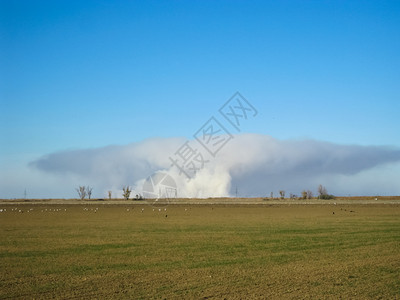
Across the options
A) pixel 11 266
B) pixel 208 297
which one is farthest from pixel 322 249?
pixel 11 266

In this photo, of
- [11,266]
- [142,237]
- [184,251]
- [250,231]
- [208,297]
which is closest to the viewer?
[208,297]

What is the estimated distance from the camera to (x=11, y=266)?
16.4m

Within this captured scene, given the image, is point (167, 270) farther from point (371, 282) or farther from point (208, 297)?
point (371, 282)

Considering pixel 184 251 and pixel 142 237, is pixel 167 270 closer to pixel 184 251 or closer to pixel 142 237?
pixel 184 251

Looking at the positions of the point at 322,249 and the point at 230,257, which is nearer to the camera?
the point at 230,257

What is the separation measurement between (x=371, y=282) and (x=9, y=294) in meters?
10.2

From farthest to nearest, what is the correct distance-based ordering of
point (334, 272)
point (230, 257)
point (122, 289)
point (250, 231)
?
point (250, 231) → point (230, 257) → point (334, 272) → point (122, 289)

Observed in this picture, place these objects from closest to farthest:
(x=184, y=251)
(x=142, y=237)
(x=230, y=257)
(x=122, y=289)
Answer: (x=122, y=289), (x=230, y=257), (x=184, y=251), (x=142, y=237)

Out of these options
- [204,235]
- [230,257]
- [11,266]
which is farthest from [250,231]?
[11,266]

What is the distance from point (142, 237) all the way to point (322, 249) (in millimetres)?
10397

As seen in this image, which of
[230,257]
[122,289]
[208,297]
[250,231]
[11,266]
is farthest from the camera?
[250,231]

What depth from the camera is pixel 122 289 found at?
1276 cm

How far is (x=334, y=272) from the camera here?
15055mm

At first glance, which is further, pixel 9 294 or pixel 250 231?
pixel 250 231
